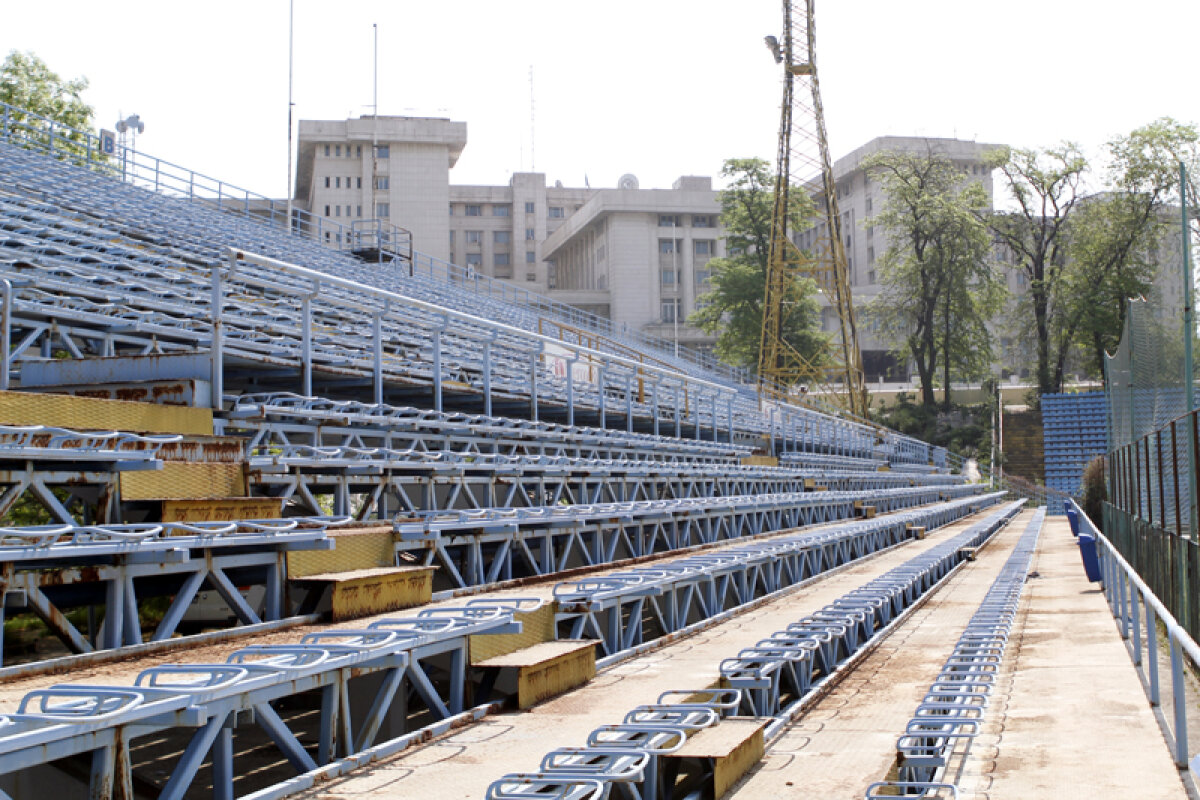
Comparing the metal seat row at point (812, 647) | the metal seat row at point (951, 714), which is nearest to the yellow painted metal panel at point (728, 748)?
the metal seat row at point (951, 714)

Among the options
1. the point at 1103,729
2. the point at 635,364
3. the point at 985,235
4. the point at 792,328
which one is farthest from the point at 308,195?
the point at 1103,729

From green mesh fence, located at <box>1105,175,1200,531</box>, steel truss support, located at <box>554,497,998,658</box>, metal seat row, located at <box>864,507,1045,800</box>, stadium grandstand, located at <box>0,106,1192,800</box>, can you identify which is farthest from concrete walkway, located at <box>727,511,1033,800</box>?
green mesh fence, located at <box>1105,175,1200,531</box>

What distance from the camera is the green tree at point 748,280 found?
56031mm

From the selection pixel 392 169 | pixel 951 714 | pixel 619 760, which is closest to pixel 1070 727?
pixel 951 714

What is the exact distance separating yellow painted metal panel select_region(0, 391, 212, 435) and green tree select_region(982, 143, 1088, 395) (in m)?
58.0

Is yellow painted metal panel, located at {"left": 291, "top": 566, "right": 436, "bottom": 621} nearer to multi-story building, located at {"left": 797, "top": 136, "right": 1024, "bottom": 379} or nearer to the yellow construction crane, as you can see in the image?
the yellow construction crane

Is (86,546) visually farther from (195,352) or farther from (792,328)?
(792,328)

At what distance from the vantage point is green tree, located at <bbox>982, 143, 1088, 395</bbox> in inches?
2344

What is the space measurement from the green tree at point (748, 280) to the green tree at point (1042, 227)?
1171 centimetres

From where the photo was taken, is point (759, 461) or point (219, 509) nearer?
point (219, 509)

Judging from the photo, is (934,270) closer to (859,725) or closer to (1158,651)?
(1158,651)

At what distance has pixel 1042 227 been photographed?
6112cm

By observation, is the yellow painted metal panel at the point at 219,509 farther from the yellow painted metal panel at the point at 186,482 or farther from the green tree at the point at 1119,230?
the green tree at the point at 1119,230

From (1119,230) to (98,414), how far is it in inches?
2345
